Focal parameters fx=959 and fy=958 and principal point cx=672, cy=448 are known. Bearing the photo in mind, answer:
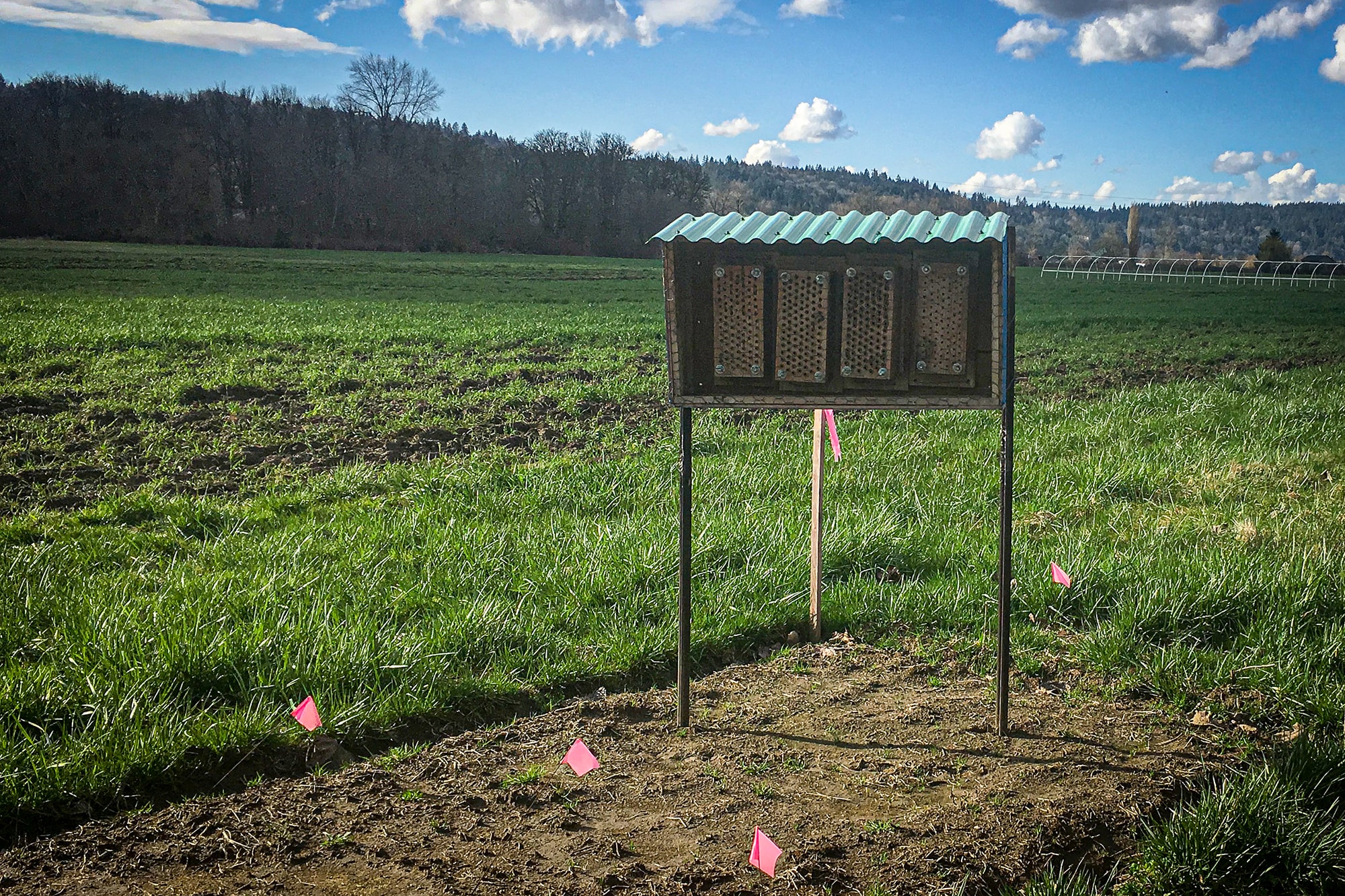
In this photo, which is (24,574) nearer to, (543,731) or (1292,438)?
(543,731)

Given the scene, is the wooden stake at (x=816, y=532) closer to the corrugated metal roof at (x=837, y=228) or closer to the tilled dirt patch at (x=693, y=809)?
the tilled dirt patch at (x=693, y=809)

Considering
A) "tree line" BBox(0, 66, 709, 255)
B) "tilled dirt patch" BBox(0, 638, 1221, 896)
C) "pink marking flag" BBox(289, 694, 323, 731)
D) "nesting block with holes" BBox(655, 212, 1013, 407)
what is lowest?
"tilled dirt patch" BBox(0, 638, 1221, 896)

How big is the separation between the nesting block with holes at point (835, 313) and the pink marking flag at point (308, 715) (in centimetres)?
167

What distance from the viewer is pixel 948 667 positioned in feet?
13.0

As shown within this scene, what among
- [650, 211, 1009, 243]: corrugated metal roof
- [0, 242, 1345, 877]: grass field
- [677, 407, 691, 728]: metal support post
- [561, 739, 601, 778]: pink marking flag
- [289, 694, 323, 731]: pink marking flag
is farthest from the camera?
[0, 242, 1345, 877]: grass field

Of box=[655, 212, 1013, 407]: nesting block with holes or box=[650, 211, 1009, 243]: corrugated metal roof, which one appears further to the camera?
box=[655, 212, 1013, 407]: nesting block with holes

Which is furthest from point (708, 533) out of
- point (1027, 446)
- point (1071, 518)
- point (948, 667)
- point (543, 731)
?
point (1027, 446)

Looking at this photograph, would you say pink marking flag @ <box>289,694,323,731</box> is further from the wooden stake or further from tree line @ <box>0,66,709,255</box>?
tree line @ <box>0,66,709,255</box>

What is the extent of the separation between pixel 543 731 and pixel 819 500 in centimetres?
149

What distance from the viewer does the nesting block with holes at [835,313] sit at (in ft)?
10.3

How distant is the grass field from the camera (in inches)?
140

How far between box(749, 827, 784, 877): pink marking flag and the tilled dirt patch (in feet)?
0.10

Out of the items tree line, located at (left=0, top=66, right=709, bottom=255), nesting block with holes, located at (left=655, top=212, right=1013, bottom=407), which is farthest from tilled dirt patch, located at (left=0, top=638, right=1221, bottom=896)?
tree line, located at (left=0, top=66, right=709, bottom=255)

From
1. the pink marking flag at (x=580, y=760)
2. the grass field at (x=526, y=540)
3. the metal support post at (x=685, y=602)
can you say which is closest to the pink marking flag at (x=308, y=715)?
the grass field at (x=526, y=540)
